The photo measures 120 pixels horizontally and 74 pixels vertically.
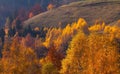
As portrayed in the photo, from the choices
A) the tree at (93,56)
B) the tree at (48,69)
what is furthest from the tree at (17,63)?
the tree at (93,56)

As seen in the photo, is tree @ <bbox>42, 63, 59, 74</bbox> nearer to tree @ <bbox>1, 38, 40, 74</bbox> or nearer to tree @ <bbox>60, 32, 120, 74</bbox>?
tree @ <bbox>1, 38, 40, 74</bbox>

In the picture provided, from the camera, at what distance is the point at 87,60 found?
73250 mm

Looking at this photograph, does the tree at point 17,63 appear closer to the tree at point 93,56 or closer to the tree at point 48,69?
the tree at point 48,69

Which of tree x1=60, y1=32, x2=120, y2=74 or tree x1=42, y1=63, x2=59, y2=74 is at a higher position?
tree x1=60, y1=32, x2=120, y2=74

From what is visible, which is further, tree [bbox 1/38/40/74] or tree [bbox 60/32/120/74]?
tree [bbox 1/38/40/74]

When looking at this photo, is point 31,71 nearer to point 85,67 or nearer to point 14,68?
point 14,68

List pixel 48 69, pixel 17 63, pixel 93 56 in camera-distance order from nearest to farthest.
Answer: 1. pixel 93 56
2. pixel 17 63
3. pixel 48 69

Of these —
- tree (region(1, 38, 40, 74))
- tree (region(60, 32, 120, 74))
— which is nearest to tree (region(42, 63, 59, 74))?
tree (region(1, 38, 40, 74))

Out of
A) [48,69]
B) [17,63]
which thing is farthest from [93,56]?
[48,69]

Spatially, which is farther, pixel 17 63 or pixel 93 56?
pixel 17 63

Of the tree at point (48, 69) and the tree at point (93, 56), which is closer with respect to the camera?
the tree at point (93, 56)

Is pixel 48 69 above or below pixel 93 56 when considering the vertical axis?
below

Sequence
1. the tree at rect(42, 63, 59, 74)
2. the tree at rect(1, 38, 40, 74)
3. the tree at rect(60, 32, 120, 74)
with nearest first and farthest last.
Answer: the tree at rect(60, 32, 120, 74)
the tree at rect(1, 38, 40, 74)
the tree at rect(42, 63, 59, 74)

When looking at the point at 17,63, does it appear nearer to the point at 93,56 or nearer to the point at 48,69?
the point at 48,69
